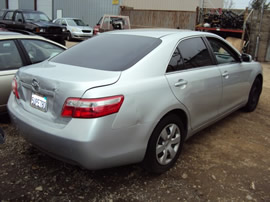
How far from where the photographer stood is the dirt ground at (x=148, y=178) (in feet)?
9.14

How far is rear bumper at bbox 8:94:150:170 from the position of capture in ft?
7.77

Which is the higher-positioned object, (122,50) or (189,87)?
(122,50)

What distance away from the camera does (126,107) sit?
2.51 meters

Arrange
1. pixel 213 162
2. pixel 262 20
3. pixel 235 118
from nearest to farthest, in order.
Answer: pixel 213 162 → pixel 235 118 → pixel 262 20

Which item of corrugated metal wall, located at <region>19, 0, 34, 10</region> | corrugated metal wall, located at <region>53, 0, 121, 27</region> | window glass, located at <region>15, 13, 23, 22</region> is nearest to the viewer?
window glass, located at <region>15, 13, 23, 22</region>

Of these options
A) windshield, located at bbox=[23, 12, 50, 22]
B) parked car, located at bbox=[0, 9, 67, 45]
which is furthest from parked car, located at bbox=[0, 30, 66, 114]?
windshield, located at bbox=[23, 12, 50, 22]

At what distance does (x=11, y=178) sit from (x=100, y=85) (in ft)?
4.83

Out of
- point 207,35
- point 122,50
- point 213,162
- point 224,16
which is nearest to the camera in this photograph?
point 122,50

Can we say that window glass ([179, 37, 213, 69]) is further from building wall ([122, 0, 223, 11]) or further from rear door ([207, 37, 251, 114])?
building wall ([122, 0, 223, 11])

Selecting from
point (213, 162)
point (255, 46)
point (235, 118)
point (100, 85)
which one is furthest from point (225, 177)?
point (255, 46)

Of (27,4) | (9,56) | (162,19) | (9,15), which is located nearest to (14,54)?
(9,56)

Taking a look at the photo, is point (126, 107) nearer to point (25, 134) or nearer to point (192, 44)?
point (25, 134)

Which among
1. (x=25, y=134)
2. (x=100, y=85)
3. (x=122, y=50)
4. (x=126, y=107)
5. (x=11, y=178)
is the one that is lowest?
(x=11, y=178)

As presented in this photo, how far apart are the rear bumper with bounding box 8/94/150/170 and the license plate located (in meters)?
0.10
